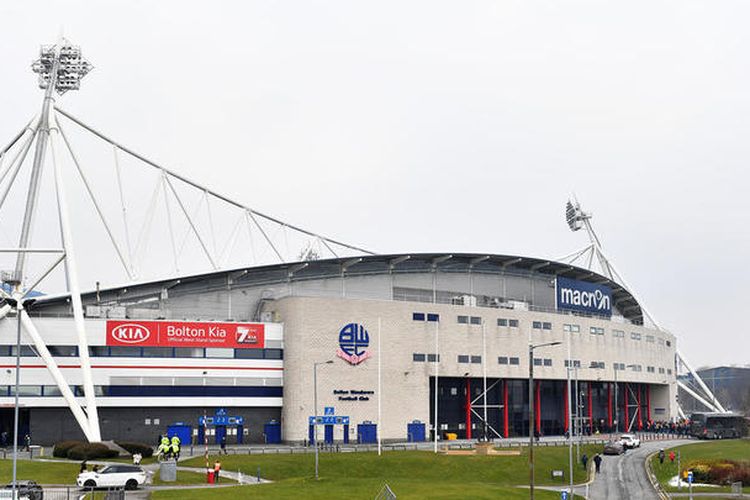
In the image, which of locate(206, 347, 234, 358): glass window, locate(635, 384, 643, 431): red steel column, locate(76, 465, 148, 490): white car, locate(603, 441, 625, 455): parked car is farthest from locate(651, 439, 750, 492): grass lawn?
locate(206, 347, 234, 358): glass window

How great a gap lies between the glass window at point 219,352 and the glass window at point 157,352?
13.2 feet


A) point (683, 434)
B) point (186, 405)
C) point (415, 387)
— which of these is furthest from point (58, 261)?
point (683, 434)

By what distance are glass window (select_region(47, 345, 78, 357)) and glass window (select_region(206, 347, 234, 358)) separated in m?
13.2

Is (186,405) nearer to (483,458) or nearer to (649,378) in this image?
(483,458)

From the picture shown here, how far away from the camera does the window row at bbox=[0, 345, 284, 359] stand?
92.1m

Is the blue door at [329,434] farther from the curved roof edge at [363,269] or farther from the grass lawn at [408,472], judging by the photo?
the curved roof edge at [363,269]

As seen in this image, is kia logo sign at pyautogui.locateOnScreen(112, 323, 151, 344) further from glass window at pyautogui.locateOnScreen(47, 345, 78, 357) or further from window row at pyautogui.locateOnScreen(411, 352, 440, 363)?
window row at pyautogui.locateOnScreen(411, 352, 440, 363)

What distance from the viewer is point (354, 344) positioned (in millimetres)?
102688

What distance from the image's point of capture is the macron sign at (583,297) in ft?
419

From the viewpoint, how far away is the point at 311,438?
98750mm

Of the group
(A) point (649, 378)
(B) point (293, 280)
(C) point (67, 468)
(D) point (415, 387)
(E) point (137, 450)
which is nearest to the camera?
(C) point (67, 468)

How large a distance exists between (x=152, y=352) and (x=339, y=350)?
19.8 m

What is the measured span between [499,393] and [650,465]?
30.3 m

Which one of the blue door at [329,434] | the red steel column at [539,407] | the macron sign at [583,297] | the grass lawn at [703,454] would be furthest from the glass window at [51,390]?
the macron sign at [583,297]
